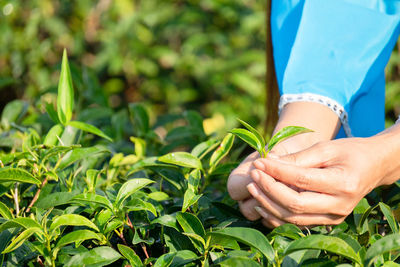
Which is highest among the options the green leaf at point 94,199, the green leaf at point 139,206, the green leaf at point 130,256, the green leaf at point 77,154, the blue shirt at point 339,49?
the blue shirt at point 339,49

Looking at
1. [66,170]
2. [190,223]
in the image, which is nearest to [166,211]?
[190,223]

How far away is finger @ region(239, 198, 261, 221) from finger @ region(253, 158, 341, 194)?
80mm

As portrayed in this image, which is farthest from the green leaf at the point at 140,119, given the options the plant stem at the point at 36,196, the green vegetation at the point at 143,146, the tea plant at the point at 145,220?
the plant stem at the point at 36,196

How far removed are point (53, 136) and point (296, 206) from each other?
1.66 feet

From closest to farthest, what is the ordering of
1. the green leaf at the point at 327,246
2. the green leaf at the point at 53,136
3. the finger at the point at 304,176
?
the green leaf at the point at 327,246 < the finger at the point at 304,176 < the green leaf at the point at 53,136

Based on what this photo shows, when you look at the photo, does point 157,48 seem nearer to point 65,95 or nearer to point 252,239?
point 65,95

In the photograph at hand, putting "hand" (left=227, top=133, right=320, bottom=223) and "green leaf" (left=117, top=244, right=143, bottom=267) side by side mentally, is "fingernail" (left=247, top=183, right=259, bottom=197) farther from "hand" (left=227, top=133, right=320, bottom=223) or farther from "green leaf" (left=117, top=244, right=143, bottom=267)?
"green leaf" (left=117, top=244, right=143, bottom=267)

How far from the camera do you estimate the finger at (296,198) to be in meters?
0.79

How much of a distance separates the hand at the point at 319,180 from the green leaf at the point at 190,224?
0.10 meters

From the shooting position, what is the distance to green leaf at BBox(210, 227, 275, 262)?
0.71m

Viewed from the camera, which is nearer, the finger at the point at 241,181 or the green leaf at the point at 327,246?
the green leaf at the point at 327,246

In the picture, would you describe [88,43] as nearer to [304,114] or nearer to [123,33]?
[123,33]

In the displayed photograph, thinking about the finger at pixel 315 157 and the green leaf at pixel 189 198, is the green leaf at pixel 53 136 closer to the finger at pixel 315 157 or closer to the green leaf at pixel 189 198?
the green leaf at pixel 189 198

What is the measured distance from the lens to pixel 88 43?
3.05 m
